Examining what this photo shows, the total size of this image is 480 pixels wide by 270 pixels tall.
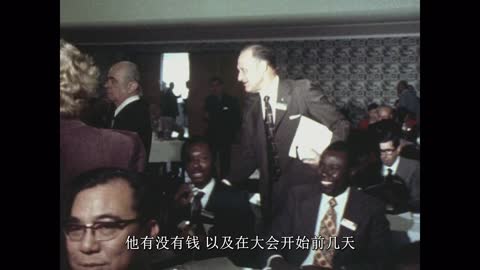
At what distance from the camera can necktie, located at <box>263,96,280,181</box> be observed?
272cm

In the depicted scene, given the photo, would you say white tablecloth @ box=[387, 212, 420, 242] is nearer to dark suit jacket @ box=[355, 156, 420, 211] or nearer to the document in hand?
dark suit jacket @ box=[355, 156, 420, 211]

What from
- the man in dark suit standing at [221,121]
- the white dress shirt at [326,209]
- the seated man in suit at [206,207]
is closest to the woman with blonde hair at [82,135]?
the seated man in suit at [206,207]

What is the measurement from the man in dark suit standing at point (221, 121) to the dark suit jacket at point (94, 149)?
345 mm

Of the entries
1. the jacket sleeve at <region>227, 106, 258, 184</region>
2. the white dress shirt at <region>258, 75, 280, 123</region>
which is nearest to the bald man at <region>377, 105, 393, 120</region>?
the white dress shirt at <region>258, 75, 280, 123</region>

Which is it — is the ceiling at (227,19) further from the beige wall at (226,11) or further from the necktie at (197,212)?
the necktie at (197,212)

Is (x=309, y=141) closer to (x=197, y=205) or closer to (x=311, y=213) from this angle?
(x=311, y=213)

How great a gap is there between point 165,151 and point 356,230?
0.95m

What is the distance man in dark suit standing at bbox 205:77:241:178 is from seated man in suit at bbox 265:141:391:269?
36cm

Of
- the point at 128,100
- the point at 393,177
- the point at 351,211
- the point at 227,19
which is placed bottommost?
the point at 351,211

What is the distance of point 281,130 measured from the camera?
8.96 feet

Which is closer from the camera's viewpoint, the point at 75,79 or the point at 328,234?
the point at 328,234

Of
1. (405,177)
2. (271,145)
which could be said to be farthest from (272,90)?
(405,177)
